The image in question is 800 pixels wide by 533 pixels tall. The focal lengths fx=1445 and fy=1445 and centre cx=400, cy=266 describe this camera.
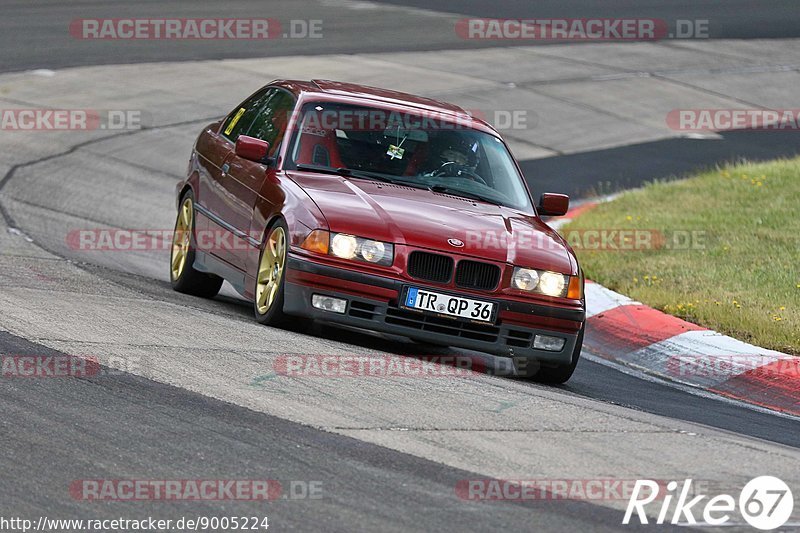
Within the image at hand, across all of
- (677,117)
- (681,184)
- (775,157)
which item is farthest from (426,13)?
(681,184)

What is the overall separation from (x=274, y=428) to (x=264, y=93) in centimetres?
498

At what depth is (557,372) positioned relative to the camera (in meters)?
8.85

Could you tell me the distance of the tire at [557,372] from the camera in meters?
8.75

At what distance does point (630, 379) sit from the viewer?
9.49 meters

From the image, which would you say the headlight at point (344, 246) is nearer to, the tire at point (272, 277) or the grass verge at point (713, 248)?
the tire at point (272, 277)

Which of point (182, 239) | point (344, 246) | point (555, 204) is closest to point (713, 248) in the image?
point (555, 204)

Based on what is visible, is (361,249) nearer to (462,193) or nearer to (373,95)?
(462,193)

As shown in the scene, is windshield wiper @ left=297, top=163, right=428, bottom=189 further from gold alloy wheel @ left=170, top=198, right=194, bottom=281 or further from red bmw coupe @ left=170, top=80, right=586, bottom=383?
gold alloy wheel @ left=170, top=198, right=194, bottom=281

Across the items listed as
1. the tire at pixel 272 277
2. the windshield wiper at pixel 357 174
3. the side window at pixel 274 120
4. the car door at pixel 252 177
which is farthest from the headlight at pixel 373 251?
the side window at pixel 274 120

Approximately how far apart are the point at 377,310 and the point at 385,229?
473 mm

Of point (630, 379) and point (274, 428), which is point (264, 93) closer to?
point (630, 379)

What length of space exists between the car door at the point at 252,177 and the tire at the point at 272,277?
201 millimetres

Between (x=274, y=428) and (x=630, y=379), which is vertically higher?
(x=274, y=428)

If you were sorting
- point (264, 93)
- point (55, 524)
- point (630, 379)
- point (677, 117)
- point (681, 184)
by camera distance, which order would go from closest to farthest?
point (55, 524)
point (630, 379)
point (264, 93)
point (681, 184)
point (677, 117)
